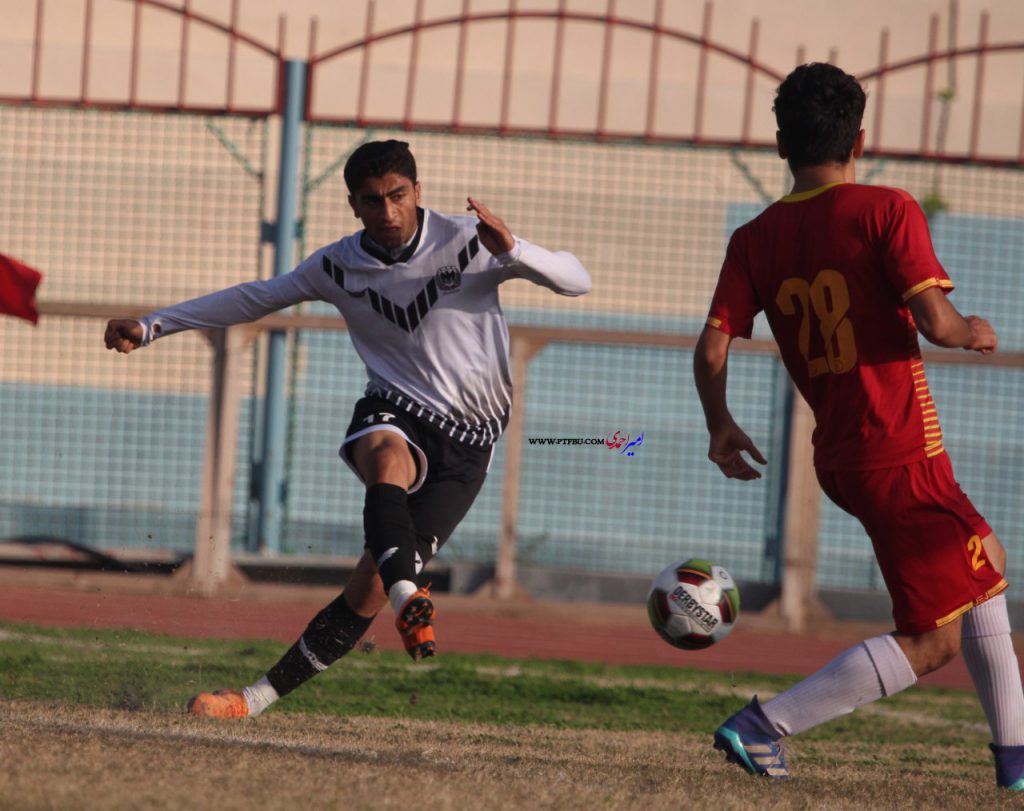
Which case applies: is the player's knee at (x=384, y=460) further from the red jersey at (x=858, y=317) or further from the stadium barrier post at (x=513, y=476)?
the stadium barrier post at (x=513, y=476)

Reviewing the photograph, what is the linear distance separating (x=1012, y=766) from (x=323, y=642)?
87.2 inches

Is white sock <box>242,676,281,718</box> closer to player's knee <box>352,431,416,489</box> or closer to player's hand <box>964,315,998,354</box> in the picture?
A: player's knee <box>352,431,416,489</box>

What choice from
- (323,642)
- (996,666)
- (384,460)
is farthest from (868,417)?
(323,642)

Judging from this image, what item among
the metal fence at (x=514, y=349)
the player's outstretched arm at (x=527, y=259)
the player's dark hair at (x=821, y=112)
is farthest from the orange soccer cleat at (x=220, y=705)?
the metal fence at (x=514, y=349)

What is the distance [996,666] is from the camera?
418 centimetres

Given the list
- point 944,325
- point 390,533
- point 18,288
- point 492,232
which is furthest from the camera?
point 18,288

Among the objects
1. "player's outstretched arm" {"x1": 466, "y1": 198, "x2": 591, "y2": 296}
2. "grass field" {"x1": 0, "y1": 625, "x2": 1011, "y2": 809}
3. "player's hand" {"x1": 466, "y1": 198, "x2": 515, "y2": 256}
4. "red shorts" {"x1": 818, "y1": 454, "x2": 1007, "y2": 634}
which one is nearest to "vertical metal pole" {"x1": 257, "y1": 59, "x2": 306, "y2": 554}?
"grass field" {"x1": 0, "y1": 625, "x2": 1011, "y2": 809}

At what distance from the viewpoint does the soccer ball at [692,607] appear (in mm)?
4945

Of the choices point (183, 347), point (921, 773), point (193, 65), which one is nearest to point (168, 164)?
point (183, 347)

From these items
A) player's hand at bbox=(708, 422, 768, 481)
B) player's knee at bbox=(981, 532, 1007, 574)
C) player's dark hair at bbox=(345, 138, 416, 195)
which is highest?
player's dark hair at bbox=(345, 138, 416, 195)

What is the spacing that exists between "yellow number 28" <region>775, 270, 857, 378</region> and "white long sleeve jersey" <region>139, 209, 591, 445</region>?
1.00 metres

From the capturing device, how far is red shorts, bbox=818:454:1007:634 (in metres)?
3.98

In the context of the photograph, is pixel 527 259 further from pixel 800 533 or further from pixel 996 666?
pixel 800 533

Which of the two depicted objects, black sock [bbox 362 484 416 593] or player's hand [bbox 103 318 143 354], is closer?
black sock [bbox 362 484 416 593]
